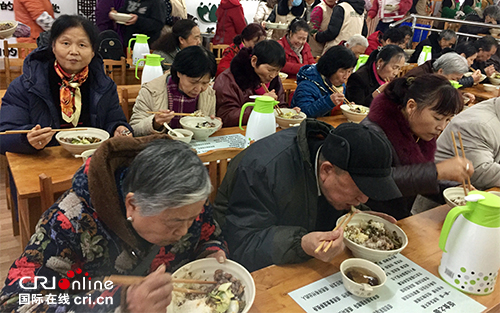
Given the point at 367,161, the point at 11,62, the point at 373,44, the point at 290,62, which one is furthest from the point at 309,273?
the point at 373,44

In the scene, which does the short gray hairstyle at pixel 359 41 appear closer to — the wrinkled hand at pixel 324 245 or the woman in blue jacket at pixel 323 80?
the woman in blue jacket at pixel 323 80

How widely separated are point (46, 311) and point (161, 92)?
171 centimetres

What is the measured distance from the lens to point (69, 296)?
0.97 meters

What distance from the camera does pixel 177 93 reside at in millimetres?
2471


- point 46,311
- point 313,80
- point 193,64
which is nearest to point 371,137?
point 46,311

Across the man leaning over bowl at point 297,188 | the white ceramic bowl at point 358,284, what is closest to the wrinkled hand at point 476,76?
the man leaning over bowl at point 297,188

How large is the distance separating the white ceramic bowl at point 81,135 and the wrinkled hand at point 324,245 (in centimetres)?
115

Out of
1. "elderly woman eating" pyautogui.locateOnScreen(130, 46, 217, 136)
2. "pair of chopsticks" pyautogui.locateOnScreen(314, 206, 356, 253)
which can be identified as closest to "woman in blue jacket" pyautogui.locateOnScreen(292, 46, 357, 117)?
"elderly woman eating" pyautogui.locateOnScreen(130, 46, 217, 136)

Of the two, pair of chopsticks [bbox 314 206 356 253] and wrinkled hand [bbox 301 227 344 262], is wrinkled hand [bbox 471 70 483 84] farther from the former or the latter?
wrinkled hand [bbox 301 227 344 262]

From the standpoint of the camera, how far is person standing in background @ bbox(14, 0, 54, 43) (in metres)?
4.14

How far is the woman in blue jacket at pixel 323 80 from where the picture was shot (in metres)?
2.93

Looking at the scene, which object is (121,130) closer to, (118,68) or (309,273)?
(309,273)

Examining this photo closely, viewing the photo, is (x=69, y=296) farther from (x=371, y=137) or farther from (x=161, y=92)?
(x=161, y=92)

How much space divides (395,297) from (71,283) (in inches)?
37.2
